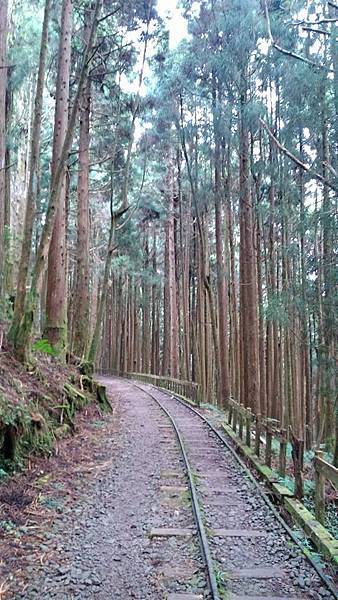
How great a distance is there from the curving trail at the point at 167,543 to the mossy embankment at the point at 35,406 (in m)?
1.03

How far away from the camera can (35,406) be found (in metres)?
8.26

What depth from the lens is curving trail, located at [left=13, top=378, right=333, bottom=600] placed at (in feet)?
14.6

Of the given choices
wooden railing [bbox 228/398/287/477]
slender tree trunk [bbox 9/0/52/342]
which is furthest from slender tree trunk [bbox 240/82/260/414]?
slender tree trunk [bbox 9/0/52/342]

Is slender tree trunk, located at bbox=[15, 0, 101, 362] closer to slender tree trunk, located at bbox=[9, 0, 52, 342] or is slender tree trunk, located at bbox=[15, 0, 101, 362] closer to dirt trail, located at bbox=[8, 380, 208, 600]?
slender tree trunk, located at bbox=[9, 0, 52, 342]

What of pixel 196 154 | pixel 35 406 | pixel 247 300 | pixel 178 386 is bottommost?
pixel 178 386

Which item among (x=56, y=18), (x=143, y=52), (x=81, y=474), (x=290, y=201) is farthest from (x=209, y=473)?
(x=143, y=52)

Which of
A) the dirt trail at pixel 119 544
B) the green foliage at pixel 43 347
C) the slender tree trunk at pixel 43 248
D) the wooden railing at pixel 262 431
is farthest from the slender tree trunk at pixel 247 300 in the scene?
the slender tree trunk at pixel 43 248

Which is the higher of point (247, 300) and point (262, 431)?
point (247, 300)

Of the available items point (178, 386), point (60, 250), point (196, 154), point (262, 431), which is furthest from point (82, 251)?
point (262, 431)

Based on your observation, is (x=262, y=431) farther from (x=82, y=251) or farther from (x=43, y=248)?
(x=82, y=251)

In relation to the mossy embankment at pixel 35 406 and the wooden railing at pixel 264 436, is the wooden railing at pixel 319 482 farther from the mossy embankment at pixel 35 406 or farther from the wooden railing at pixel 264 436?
the mossy embankment at pixel 35 406

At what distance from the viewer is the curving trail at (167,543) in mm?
4449

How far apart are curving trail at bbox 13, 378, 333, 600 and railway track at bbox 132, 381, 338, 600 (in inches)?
0.4

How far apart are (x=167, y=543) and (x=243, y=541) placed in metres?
0.82
